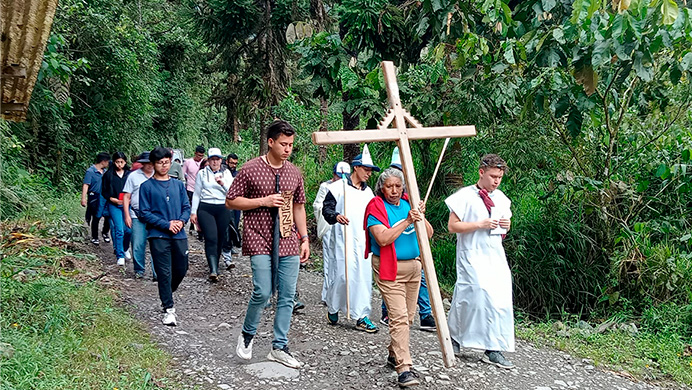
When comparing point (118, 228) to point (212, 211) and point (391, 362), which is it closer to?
point (212, 211)

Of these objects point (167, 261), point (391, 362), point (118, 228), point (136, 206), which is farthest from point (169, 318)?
point (118, 228)

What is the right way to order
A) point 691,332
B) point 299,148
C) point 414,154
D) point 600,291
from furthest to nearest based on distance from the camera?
point 299,148 < point 414,154 < point 600,291 < point 691,332

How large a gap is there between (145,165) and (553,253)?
541cm

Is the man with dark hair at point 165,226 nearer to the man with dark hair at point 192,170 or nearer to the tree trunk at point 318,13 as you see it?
the man with dark hair at point 192,170

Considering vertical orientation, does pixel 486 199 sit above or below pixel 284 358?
above

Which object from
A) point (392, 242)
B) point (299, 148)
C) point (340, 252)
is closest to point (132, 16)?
point (299, 148)

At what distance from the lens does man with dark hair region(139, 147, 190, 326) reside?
6.14 m

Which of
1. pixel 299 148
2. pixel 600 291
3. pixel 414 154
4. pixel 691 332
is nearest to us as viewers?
pixel 691 332

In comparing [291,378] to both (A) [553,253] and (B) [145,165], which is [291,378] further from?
(A) [553,253]

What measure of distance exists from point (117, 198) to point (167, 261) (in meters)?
3.55

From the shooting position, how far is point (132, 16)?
1848cm

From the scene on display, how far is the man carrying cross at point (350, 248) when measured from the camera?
6.41 metres

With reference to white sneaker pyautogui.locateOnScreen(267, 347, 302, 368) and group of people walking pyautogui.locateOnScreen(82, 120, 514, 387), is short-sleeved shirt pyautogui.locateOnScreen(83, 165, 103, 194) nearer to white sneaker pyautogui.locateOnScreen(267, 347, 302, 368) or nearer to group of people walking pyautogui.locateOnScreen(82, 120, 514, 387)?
group of people walking pyautogui.locateOnScreen(82, 120, 514, 387)

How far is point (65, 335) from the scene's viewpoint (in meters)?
4.96
